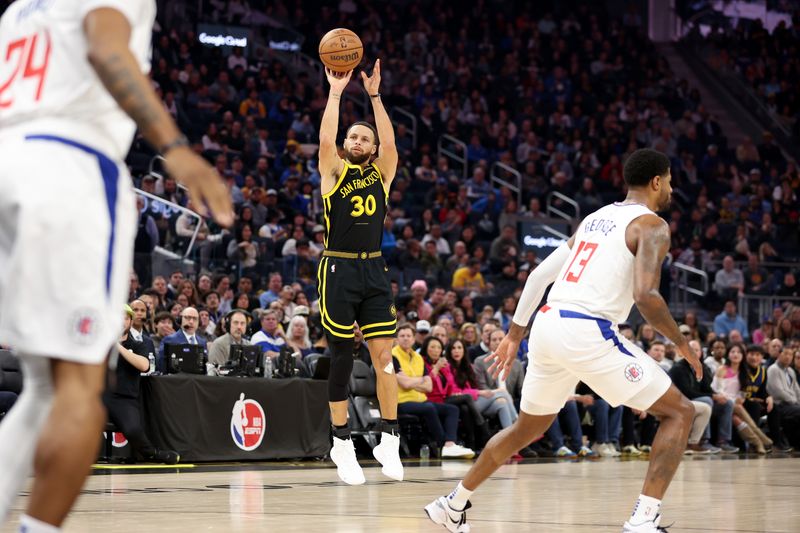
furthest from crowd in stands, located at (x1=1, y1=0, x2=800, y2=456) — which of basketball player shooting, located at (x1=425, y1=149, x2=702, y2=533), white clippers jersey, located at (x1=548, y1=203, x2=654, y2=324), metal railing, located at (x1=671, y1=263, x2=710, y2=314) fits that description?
white clippers jersey, located at (x1=548, y1=203, x2=654, y2=324)

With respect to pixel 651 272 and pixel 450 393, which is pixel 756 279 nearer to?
pixel 450 393

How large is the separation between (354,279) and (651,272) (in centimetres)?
335

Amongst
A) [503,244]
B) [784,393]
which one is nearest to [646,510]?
[784,393]

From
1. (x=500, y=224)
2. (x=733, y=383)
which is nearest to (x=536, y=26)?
(x=500, y=224)

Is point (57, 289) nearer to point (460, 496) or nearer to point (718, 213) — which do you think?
point (460, 496)

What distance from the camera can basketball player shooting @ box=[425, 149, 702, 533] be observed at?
5.82 m

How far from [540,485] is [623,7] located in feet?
84.7

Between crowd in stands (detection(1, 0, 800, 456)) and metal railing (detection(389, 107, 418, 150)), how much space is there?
0.64ft

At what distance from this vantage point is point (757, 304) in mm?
21500

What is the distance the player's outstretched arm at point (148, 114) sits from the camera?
3180 millimetres

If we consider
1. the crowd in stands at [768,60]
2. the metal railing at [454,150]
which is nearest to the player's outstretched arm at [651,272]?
the metal railing at [454,150]

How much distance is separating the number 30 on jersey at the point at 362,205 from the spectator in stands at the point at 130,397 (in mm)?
3176

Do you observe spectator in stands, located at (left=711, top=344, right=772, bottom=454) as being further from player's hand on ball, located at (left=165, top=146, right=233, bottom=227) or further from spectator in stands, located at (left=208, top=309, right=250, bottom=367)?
player's hand on ball, located at (left=165, top=146, right=233, bottom=227)

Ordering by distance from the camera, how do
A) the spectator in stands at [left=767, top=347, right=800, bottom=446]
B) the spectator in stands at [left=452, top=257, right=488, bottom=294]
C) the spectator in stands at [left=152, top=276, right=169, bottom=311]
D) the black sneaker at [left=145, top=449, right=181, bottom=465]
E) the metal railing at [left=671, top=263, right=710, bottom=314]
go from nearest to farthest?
the black sneaker at [left=145, top=449, right=181, bottom=465] → the spectator in stands at [left=152, top=276, right=169, bottom=311] → the spectator in stands at [left=767, top=347, right=800, bottom=446] → the spectator in stands at [left=452, top=257, right=488, bottom=294] → the metal railing at [left=671, top=263, right=710, bottom=314]
